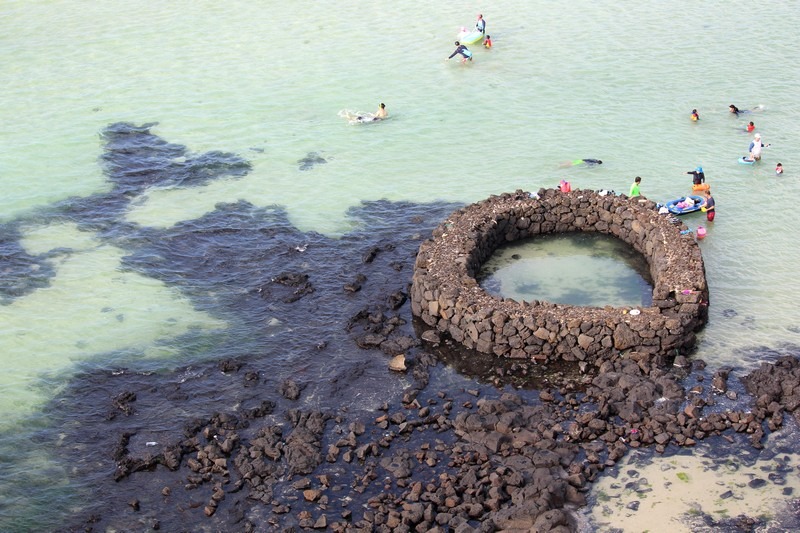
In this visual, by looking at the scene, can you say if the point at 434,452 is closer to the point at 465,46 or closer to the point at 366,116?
the point at 366,116

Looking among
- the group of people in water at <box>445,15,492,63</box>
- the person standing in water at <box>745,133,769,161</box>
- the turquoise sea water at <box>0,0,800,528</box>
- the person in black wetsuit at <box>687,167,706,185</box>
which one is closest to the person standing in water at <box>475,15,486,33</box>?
the group of people in water at <box>445,15,492,63</box>

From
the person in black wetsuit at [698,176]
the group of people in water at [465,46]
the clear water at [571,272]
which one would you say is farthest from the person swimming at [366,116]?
the person in black wetsuit at [698,176]

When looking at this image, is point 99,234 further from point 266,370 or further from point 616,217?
point 616,217

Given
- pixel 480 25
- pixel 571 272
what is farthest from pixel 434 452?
pixel 480 25

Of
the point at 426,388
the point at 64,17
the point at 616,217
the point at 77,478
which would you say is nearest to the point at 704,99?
the point at 616,217

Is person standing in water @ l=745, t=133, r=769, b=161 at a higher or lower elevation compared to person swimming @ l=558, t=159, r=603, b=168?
higher

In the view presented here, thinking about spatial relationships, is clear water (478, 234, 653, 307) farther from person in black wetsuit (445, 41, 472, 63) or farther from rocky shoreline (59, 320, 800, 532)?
person in black wetsuit (445, 41, 472, 63)
